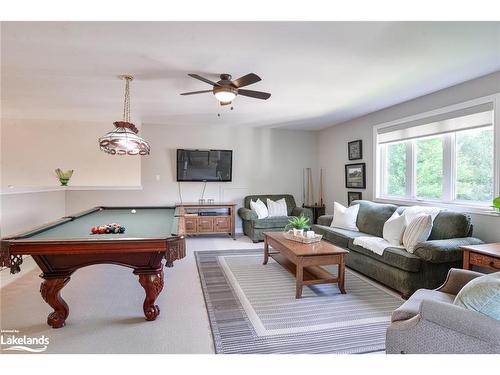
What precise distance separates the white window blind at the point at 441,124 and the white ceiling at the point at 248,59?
1.19ft

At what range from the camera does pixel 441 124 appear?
3.57 m

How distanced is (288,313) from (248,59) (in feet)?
7.82

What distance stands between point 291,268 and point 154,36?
109 inches

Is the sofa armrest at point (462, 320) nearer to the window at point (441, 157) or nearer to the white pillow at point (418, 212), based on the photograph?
the white pillow at point (418, 212)

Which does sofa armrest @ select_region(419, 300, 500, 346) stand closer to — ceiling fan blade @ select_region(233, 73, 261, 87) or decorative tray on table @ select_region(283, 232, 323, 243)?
decorative tray on table @ select_region(283, 232, 323, 243)

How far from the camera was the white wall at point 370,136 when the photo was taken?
120 inches

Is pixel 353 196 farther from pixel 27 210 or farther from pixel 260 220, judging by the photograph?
pixel 27 210

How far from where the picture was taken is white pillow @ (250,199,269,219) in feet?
18.5

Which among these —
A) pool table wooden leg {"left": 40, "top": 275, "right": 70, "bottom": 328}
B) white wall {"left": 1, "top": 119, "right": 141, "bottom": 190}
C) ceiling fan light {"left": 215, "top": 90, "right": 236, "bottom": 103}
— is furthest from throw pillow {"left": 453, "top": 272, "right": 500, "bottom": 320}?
white wall {"left": 1, "top": 119, "right": 141, "bottom": 190}
